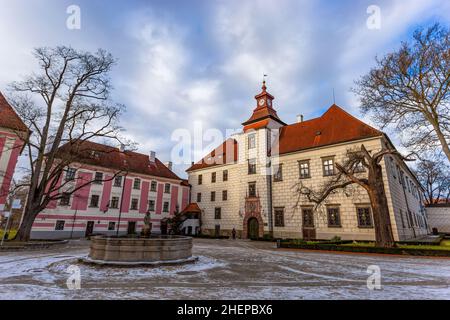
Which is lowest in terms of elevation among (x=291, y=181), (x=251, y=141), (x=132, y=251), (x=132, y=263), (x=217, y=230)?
(x=132, y=263)

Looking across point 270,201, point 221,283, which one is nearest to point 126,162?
point 270,201

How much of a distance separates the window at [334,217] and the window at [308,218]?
1.64 metres

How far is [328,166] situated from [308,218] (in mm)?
5621

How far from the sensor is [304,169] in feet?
82.9

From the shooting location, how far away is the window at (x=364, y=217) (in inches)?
798

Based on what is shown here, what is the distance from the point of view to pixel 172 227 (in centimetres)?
3356

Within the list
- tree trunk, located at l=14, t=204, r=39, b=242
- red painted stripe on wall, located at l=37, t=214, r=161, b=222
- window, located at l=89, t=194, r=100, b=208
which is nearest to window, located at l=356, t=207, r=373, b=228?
tree trunk, located at l=14, t=204, r=39, b=242

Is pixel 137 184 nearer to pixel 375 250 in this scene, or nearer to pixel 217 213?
pixel 217 213

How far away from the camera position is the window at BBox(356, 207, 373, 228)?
20.3 meters

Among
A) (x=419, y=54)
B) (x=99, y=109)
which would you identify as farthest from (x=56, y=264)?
(x=419, y=54)

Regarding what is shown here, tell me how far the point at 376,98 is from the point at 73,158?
23225mm

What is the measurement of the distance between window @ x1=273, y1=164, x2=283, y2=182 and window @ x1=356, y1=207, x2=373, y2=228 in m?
8.57

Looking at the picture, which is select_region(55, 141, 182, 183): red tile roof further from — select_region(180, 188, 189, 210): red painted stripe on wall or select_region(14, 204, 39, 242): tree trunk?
select_region(14, 204, 39, 242): tree trunk
